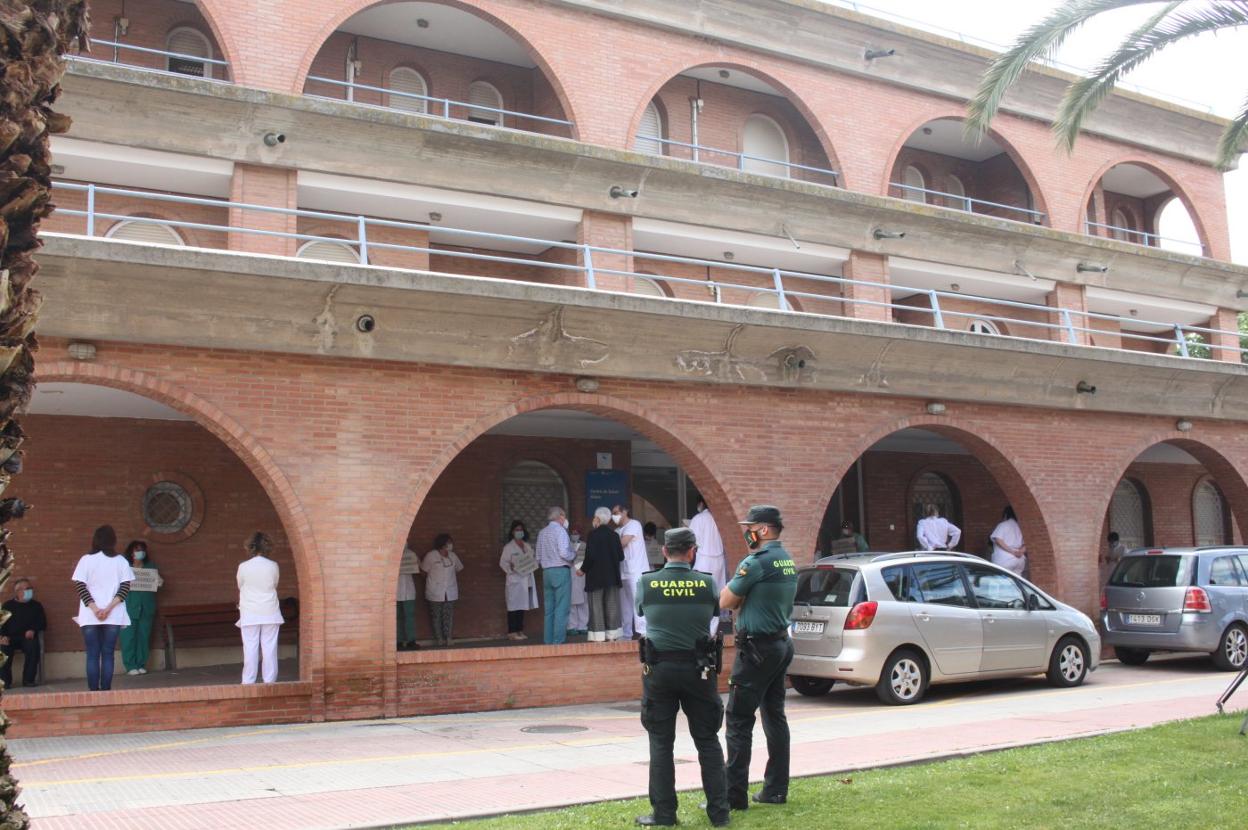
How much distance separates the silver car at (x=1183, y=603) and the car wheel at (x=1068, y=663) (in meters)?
2.16

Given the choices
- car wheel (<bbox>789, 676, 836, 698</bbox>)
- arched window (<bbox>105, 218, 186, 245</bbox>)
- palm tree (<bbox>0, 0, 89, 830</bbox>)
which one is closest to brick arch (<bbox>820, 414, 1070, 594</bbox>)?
car wheel (<bbox>789, 676, 836, 698</bbox>)

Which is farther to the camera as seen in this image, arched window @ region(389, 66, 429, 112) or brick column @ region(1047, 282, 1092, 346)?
brick column @ region(1047, 282, 1092, 346)

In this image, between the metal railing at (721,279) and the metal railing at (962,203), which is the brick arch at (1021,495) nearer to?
the metal railing at (721,279)

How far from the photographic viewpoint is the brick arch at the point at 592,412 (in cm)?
1240

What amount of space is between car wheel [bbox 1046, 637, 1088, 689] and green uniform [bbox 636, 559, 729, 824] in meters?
8.37

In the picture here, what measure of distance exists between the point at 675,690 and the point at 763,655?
30.7 inches

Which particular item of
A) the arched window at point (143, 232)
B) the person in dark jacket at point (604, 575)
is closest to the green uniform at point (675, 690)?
the person in dark jacket at point (604, 575)

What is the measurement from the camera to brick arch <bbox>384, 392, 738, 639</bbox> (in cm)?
1240

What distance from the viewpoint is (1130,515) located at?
1033 inches

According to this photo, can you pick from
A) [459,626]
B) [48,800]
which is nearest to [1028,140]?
[459,626]

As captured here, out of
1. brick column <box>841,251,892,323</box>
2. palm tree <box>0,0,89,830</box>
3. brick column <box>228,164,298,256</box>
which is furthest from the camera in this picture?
brick column <box>841,251,892,323</box>

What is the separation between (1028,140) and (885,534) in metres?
8.96

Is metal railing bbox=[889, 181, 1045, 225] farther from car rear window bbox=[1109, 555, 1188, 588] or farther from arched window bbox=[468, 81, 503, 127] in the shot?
car rear window bbox=[1109, 555, 1188, 588]

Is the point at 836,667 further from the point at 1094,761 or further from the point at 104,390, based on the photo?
the point at 104,390
